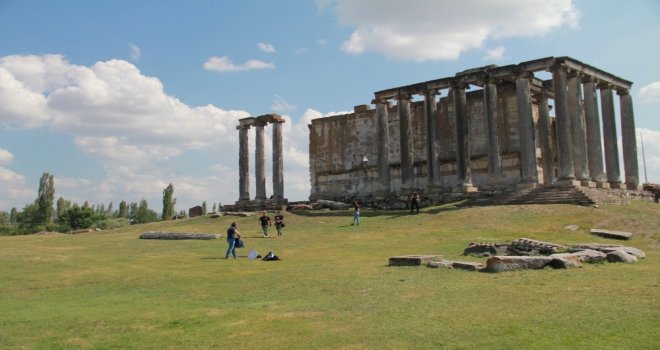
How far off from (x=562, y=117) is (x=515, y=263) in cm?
2475

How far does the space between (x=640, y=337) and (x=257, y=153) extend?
48.7 m

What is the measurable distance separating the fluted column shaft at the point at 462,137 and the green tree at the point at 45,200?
220ft

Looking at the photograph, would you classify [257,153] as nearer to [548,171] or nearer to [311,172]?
[311,172]

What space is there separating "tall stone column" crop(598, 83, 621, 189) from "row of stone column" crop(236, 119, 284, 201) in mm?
28202

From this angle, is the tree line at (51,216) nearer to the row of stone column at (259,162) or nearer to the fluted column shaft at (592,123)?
the row of stone column at (259,162)

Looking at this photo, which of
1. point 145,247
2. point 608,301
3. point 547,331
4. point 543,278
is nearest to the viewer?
point 547,331

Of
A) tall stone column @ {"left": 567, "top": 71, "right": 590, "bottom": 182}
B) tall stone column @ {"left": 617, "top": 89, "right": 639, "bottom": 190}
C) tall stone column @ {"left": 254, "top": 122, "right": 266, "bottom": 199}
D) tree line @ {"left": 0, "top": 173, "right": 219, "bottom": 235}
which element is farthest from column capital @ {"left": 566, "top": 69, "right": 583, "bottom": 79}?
tree line @ {"left": 0, "top": 173, "right": 219, "bottom": 235}

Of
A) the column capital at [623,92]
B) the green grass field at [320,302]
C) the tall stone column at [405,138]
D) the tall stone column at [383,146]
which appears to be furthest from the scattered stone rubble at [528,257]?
the column capital at [623,92]

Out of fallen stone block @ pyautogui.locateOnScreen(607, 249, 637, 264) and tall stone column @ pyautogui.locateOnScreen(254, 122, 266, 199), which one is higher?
tall stone column @ pyautogui.locateOnScreen(254, 122, 266, 199)

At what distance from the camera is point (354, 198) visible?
49.9 metres

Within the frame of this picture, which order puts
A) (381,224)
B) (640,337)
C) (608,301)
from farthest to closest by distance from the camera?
(381,224), (608,301), (640,337)

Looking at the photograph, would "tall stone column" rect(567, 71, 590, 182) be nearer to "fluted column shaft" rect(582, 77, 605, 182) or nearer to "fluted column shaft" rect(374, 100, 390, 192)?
"fluted column shaft" rect(582, 77, 605, 182)

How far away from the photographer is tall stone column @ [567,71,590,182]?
37.8 meters

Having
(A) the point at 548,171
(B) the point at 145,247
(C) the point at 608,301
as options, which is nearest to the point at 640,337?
(C) the point at 608,301
